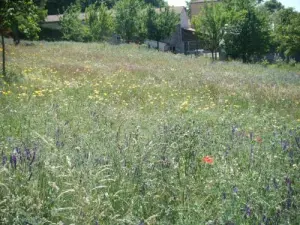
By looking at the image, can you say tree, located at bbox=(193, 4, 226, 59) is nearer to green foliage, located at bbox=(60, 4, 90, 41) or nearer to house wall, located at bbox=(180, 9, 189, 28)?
green foliage, located at bbox=(60, 4, 90, 41)

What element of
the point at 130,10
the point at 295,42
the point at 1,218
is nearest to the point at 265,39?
the point at 295,42

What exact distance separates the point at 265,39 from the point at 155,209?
3315 cm

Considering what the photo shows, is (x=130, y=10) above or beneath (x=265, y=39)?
above

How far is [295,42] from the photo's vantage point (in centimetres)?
3991

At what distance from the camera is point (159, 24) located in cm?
3941

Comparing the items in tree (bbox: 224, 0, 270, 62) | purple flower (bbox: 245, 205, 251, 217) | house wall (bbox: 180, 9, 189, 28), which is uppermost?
house wall (bbox: 180, 9, 189, 28)

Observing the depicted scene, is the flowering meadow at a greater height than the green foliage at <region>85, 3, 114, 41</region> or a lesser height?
lesser

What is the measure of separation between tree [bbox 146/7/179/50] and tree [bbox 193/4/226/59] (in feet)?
22.8

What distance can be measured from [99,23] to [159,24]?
271 inches

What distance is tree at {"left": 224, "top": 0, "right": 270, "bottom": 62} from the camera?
32062 mm

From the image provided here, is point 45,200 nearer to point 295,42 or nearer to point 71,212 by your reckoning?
point 71,212

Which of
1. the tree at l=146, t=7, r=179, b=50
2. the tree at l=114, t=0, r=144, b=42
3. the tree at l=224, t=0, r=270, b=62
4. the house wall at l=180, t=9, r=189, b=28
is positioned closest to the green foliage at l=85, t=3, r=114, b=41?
the tree at l=114, t=0, r=144, b=42

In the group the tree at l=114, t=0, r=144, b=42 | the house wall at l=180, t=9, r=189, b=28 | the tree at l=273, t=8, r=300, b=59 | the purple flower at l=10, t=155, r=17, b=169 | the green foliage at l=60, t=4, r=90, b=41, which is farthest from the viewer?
the house wall at l=180, t=9, r=189, b=28

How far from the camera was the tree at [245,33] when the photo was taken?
32.1 meters
